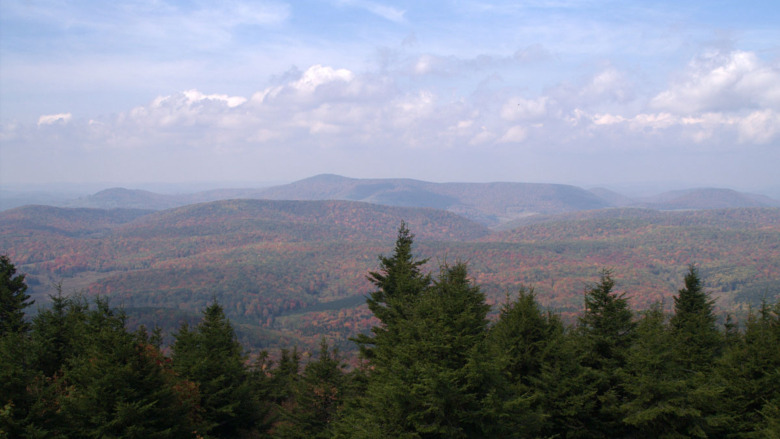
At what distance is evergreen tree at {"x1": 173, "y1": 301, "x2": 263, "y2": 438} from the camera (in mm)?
24844

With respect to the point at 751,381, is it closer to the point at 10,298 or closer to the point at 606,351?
the point at 606,351

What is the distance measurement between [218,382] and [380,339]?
1121 centimetres

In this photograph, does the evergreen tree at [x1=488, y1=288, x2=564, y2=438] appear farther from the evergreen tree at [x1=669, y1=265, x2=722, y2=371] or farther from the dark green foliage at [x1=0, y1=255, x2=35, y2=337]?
the dark green foliage at [x1=0, y1=255, x2=35, y2=337]

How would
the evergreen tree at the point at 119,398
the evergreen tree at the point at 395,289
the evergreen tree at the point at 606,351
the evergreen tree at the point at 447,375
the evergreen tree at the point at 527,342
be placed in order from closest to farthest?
the evergreen tree at the point at 447,375, the evergreen tree at the point at 119,398, the evergreen tree at the point at 606,351, the evergreen tree at the point at 527,342, the evergreen tree at the point at 395,289

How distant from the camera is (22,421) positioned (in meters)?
15.0

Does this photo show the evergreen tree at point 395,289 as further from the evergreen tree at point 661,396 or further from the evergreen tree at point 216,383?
the evergreen tree at point 661,396

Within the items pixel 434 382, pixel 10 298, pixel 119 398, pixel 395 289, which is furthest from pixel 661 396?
pixel 10 298

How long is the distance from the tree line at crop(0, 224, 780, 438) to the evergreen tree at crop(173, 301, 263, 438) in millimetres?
112

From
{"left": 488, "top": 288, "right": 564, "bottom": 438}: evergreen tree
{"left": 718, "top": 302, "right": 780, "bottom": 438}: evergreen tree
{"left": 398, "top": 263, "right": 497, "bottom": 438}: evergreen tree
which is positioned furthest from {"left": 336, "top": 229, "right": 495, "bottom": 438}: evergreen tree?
{"left": 718, "top": 302, "right": 780, "bottom": 438}: evergreen tree

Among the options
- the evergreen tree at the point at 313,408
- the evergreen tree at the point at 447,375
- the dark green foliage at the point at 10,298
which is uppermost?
the evergreen tree at the point at 447,375

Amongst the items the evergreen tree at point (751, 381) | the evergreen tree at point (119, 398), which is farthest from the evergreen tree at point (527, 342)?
the evergreen tree at point (119, 398)

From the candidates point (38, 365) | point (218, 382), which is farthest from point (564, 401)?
point (38, 365)

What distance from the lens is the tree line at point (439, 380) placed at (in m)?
15.1

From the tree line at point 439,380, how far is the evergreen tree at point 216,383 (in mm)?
112
